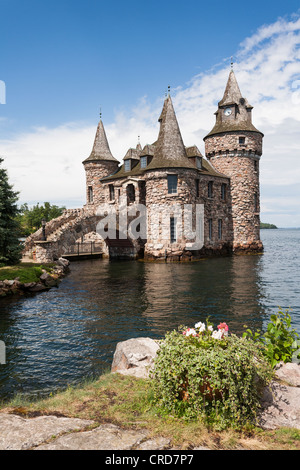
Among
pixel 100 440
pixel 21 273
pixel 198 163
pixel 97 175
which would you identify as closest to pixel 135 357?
pixel 100 440

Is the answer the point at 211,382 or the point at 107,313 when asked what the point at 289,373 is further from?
the point at 107,313

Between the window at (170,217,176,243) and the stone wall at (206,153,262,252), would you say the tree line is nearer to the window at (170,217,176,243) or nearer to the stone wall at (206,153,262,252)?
the window at (170,217,176,243)

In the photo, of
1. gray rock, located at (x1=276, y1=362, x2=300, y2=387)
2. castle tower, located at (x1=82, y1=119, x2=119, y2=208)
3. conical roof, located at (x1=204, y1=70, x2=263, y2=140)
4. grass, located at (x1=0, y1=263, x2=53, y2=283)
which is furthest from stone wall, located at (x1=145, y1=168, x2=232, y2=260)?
gray rock, located at (x1=276, y1=362, x2=300, y2=387)

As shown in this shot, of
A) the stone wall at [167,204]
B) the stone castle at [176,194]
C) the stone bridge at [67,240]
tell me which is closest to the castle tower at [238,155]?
the stone castle at [176,194]

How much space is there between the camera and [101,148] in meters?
44.2

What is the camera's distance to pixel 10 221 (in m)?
24.3

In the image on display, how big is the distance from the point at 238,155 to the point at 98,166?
1772 cm

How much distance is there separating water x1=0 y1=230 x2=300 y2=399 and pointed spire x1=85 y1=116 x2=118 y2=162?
20498 millimetres

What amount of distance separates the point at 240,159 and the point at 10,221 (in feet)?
94.9

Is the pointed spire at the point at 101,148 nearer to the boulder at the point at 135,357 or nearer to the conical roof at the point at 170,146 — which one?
the conical roof at the point at 170,146

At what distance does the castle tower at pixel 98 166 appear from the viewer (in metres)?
43.6

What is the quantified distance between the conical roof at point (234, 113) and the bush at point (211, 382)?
131 ft

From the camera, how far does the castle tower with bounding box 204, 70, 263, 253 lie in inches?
1638
